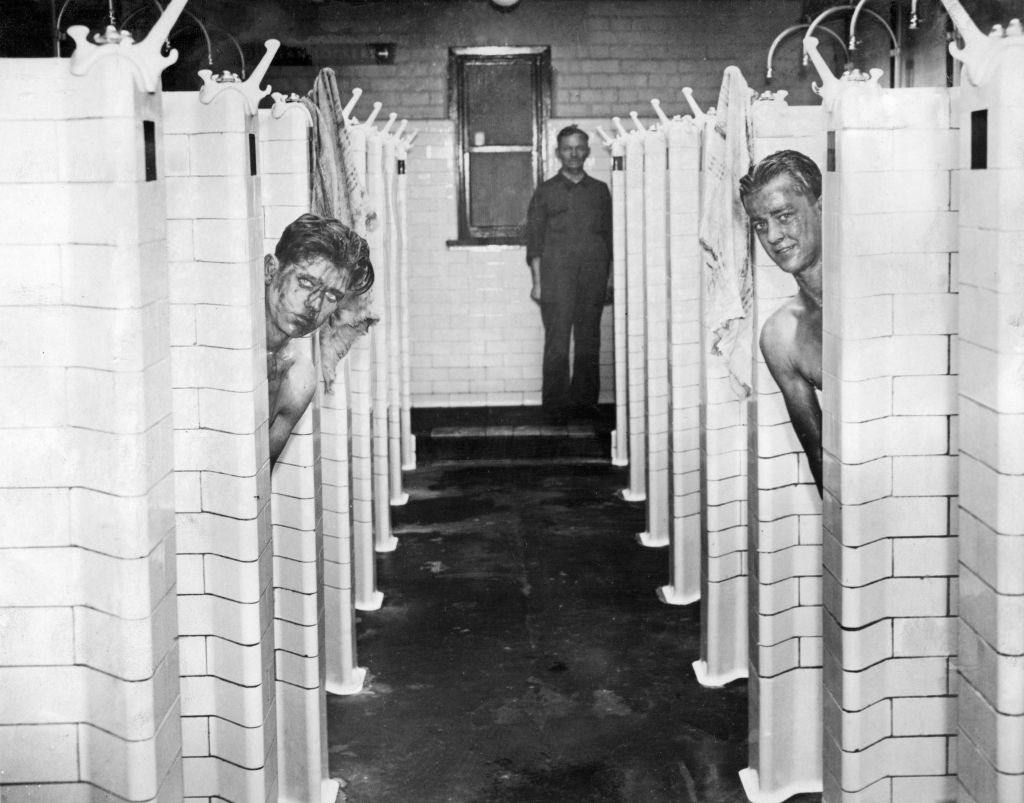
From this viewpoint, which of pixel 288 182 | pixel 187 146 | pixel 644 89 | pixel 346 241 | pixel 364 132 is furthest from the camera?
pixel 644 89

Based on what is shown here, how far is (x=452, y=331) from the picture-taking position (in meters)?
11.9

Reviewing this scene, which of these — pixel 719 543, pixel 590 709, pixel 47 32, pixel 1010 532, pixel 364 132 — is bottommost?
pixel 590 709

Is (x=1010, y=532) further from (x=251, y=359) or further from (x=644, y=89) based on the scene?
(x=644, y=89)

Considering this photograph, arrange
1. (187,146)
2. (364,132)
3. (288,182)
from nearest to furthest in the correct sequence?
1. (187,146)
2. (288,182)
3. (364,132)

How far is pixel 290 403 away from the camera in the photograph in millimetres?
4395

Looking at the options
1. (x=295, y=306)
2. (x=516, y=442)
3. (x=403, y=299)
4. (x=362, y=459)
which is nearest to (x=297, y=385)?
(x=295, y=306)

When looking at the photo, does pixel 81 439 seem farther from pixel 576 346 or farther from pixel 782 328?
pixel 576 346

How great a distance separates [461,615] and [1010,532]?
3.97 meters

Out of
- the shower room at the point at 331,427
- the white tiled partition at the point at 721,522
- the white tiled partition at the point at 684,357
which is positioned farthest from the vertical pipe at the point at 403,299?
the white tiled partition at the point at 721,522

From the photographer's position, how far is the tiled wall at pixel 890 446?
356 centimetres

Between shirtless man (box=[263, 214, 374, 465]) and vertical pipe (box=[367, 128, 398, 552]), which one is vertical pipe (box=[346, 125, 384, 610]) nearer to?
vertical pipe (box=[367, 128, 398, 552])

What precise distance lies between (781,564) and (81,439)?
229 centimetres

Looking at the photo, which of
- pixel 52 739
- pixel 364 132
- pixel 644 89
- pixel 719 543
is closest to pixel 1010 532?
pixel 52 739

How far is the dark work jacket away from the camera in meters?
11.4
